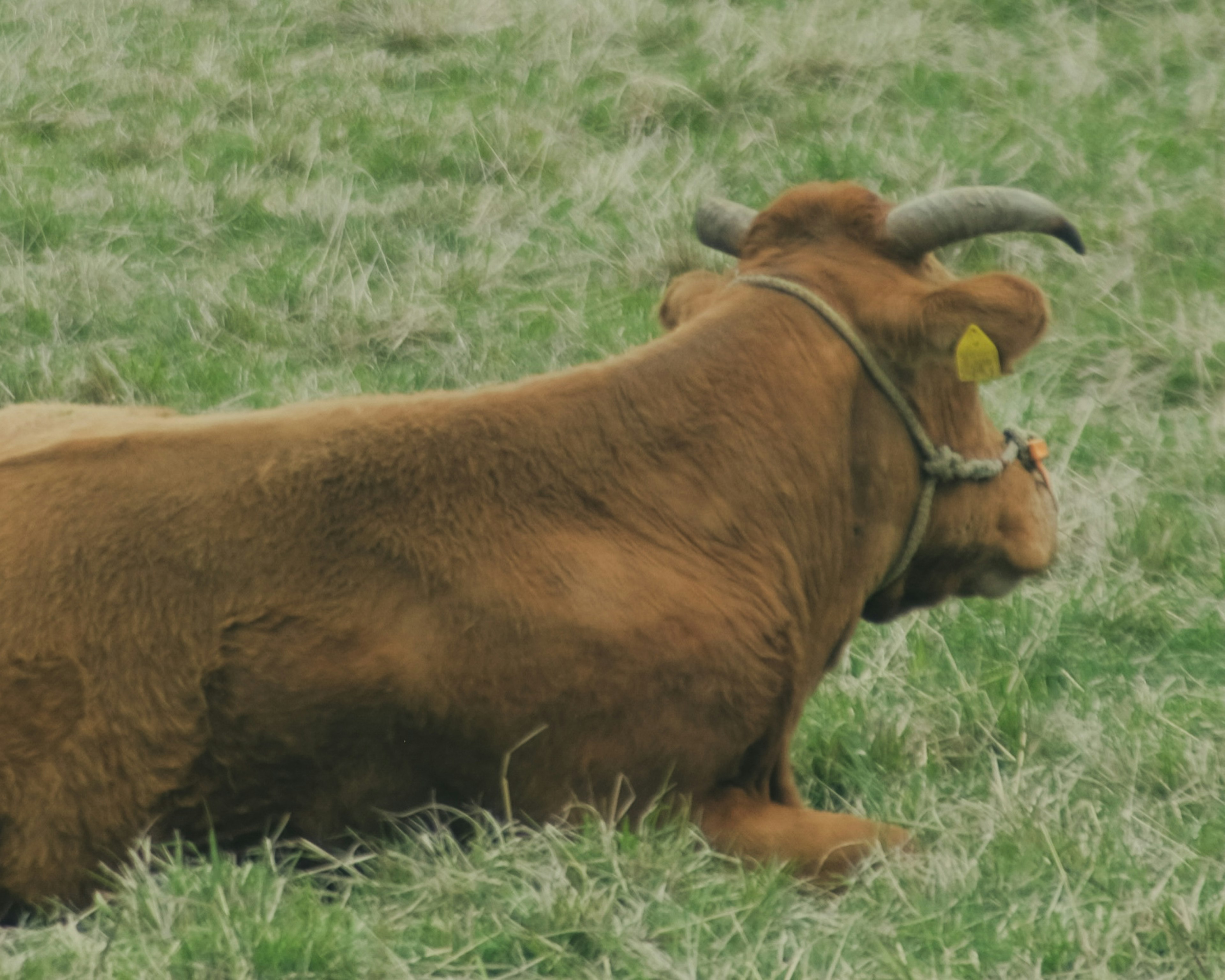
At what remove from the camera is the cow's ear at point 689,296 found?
374cm

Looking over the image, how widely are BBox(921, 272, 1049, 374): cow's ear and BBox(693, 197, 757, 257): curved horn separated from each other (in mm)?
583

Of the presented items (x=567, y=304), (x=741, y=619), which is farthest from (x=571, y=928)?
(x=567, y=304)

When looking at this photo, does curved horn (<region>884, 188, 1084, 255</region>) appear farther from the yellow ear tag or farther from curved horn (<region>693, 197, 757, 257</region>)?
curved horn (<region>693, 197, 757, 257</region>)

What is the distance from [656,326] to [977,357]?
3.04m

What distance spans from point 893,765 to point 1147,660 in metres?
0.89

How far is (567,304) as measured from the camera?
6.66 meters

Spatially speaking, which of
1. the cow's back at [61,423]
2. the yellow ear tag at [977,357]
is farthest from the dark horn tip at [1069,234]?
the cow's back at [61,423]

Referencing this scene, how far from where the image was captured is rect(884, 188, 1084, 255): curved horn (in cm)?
341

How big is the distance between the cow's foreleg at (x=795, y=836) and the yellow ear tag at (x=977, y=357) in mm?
871

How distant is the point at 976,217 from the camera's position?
135 inches

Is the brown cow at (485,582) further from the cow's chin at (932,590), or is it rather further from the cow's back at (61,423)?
the cow's chin at (932,590)

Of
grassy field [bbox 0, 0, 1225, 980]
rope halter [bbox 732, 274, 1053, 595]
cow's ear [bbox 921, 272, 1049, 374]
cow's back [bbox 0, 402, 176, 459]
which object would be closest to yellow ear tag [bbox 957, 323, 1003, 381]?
cow's ear [bbox 921, 272, 1049, 374]

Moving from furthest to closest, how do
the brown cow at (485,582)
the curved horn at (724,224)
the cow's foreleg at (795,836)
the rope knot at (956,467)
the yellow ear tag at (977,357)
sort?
1. the curved horn at (724,224)
2. the rope knot at (956,467)
3. the yellow ear tag at (977,357)
4. the cow's foreleg at (795,836)
5. the brown cow at (485,582)

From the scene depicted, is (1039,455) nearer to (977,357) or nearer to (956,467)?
(956,467)
